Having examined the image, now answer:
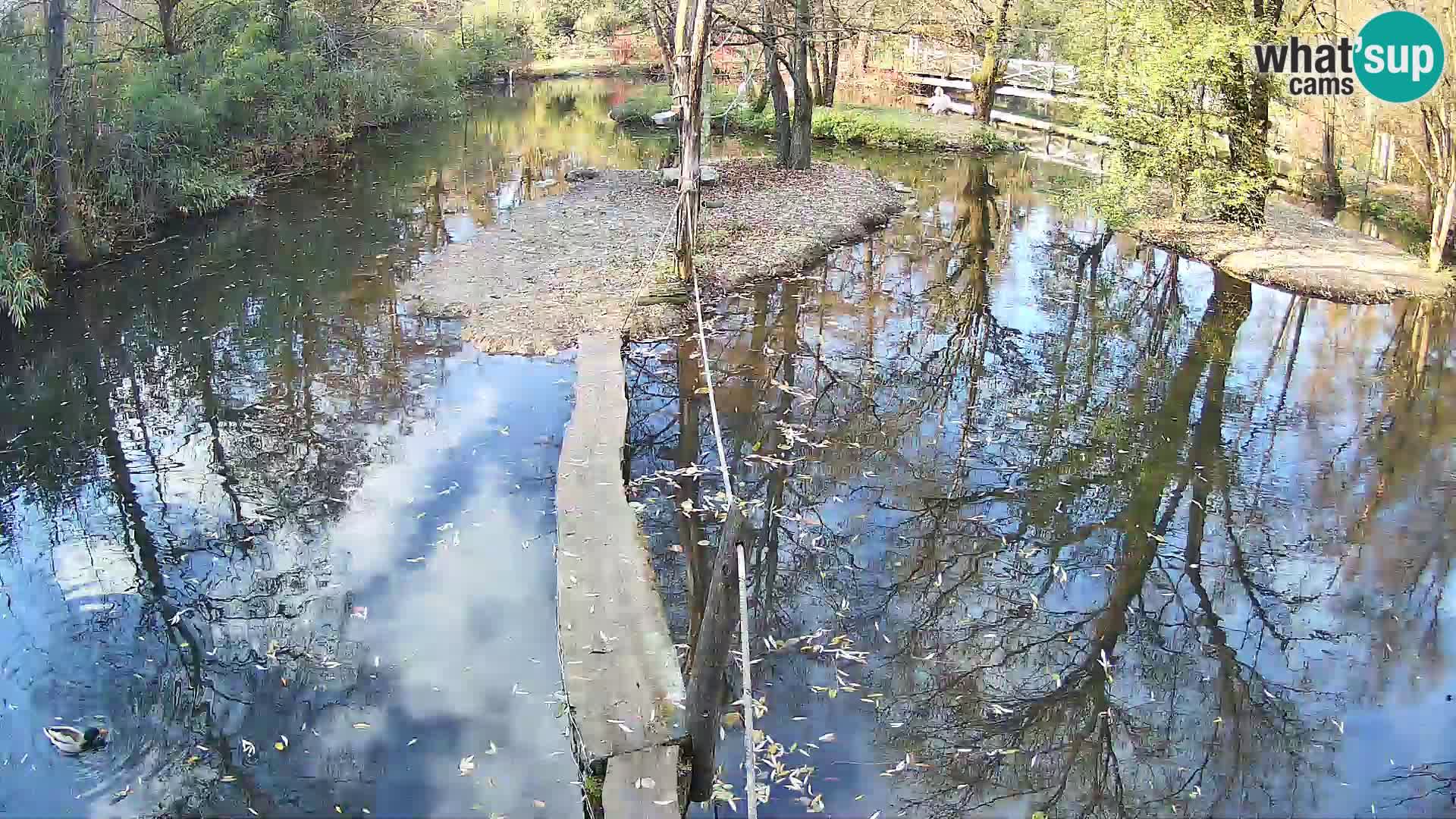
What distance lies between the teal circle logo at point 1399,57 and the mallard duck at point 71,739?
14.2 meters

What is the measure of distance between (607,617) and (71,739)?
8.15ft

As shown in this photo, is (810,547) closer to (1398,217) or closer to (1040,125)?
(1398,217)

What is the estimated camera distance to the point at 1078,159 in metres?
21.3

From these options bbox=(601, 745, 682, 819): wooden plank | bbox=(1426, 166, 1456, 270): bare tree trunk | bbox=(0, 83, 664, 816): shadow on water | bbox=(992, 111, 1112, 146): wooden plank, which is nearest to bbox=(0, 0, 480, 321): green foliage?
bbox=(0, 83, 664, 816): shadow on water

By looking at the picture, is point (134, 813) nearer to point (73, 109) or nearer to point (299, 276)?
point (299, 276)

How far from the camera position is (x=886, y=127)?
23.3 m

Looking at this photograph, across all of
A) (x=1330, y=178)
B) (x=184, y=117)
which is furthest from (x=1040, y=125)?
(x=184, y=117)

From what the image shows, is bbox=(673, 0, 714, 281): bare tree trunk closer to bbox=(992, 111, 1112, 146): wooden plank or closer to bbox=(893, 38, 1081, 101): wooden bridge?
bbox=(992, 111, 1112, 146): wooden plank

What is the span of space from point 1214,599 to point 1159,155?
9144 millimetres

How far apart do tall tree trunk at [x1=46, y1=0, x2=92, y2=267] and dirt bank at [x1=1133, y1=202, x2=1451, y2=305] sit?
13605mm

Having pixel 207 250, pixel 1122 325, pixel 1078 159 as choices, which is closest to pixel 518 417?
pixel 1122 325

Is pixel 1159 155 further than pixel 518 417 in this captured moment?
Yes

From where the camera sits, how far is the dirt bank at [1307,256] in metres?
12.1

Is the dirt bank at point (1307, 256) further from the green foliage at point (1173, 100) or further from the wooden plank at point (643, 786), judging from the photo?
the wooden plank at point (643, 786)
